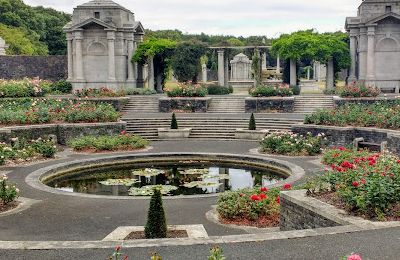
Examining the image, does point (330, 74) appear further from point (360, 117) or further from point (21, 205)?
point (21, 205)

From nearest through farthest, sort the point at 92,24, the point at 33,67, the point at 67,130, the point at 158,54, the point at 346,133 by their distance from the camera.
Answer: the point at 346,133 → the point at 67,130 → the point at 92,24 → the point at 158,54 → the point at 33,67

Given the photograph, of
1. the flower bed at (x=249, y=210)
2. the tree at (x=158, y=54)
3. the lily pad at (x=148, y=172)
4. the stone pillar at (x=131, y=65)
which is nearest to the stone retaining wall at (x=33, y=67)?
the stone pillar at (x=131, y=65)

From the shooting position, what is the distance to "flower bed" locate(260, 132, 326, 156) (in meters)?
19.3

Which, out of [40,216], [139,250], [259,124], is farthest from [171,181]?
[259,124]

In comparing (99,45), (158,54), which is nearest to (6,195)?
(99,45)

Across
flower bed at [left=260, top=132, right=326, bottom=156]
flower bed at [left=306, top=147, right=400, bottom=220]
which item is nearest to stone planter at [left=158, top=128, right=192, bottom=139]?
flower bed at [left=260, top=132, right=326, bottom=156]

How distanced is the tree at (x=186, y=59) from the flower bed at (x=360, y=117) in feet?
68.8

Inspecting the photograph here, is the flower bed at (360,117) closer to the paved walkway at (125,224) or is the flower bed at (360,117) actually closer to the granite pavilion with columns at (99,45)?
the paved walkway at (125,224)

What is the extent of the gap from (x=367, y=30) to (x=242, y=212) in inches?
1150

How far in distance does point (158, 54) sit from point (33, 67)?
1133cm

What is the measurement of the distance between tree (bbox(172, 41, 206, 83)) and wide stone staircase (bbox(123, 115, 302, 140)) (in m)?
15.2

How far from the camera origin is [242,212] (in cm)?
1064

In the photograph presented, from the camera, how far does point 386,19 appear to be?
35.8m

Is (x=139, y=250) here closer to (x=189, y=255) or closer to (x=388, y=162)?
(x=189, y=255)
